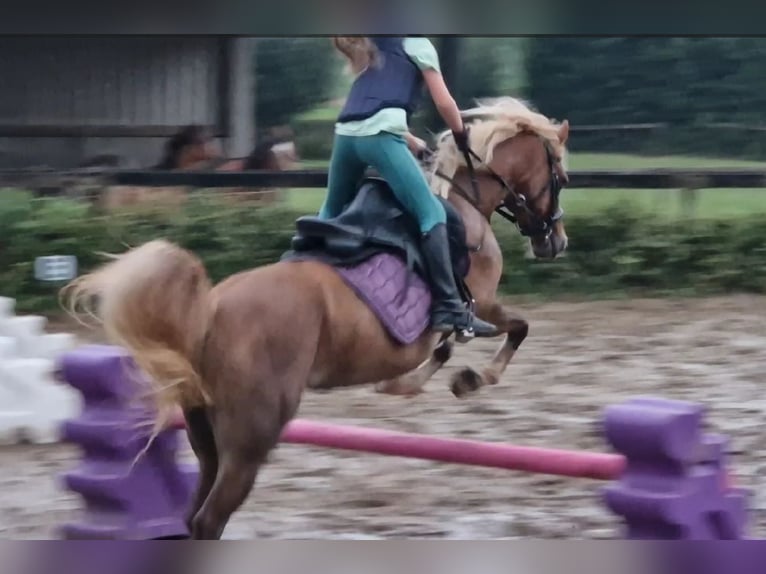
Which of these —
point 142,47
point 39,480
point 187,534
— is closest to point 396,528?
point 187,534

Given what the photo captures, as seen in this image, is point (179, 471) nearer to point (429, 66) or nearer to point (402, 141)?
point (402, 141)

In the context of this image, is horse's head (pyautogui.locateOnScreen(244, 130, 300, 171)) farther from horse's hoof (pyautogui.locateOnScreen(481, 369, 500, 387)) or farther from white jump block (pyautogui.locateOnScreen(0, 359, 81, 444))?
horse's hoof (pyautogui.locateOnScreen(481, 369, 500, 387))

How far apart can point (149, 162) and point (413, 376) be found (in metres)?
3.15

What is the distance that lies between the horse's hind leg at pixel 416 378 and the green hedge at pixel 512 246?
2.58 m

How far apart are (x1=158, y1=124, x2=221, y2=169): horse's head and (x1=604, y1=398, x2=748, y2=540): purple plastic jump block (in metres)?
3.93

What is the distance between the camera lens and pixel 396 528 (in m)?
3.60

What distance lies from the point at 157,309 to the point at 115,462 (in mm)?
661

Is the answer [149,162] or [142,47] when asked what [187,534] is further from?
[149,162]

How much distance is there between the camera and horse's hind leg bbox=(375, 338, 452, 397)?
388cm

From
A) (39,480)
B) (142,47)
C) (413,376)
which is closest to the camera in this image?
(413,376)

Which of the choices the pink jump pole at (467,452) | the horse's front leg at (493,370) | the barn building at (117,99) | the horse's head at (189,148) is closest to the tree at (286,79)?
the barn building at (117,99)

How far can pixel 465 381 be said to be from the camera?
13.4ft

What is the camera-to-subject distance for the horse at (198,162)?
6.33 meters

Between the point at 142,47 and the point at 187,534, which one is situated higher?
the point at 142,47
